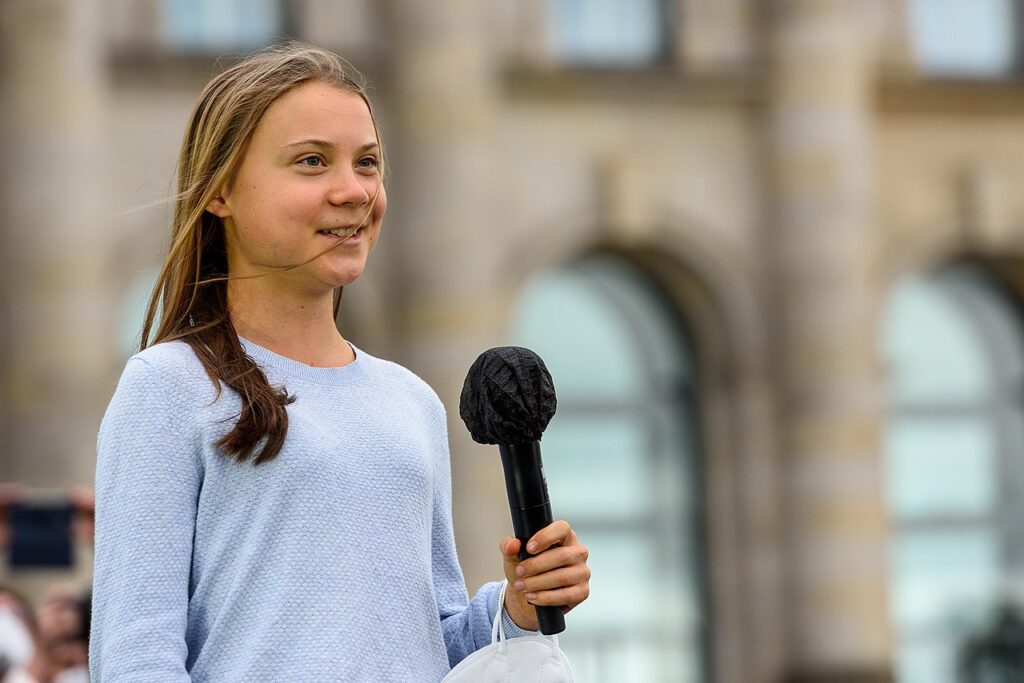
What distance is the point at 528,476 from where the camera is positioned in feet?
6.97

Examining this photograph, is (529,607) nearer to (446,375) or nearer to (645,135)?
(446,375)

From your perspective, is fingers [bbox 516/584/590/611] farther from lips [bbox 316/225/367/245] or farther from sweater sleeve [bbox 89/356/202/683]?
lips [bbox 316/225/367/245]

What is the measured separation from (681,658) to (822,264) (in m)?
3.47

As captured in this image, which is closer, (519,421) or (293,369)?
(519,421)

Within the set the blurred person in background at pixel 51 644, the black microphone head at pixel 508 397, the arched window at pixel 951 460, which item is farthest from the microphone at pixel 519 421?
the arched window at pixel 951 460

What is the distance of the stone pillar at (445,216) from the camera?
13.8 m

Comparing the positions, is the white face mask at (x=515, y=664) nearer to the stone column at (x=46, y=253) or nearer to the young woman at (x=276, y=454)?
the young woman at (x=276, y=454)

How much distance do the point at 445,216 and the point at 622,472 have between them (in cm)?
287

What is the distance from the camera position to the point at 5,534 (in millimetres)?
7480

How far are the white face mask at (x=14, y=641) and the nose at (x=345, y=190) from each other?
491cm

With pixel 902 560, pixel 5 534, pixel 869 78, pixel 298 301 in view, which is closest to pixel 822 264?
pixel 869 78

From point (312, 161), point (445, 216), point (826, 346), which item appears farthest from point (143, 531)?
point (826, 346)

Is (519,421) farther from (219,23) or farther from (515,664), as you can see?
(219,23)

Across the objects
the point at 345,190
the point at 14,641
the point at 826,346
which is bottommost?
the point at 826,346
